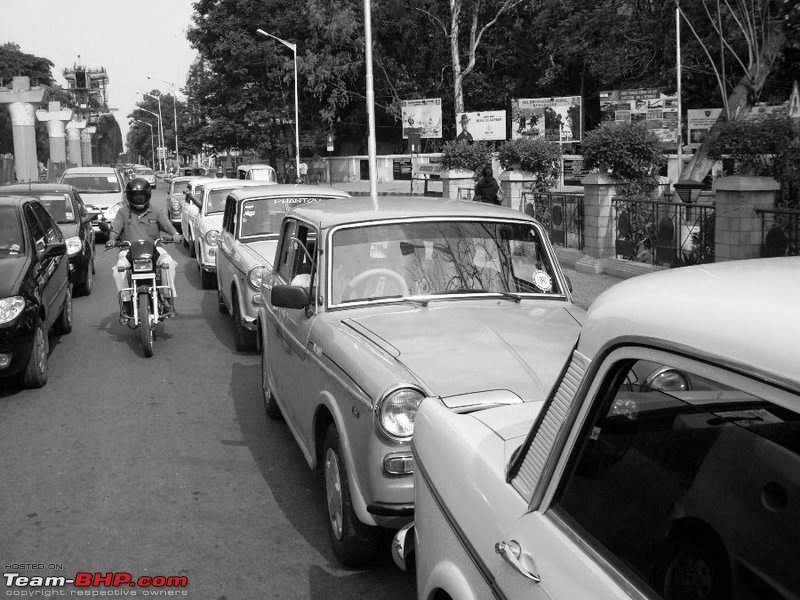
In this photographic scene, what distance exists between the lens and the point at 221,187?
15.8 metres

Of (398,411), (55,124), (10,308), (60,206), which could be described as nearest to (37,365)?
(10,308)

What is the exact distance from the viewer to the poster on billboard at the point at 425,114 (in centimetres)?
4362

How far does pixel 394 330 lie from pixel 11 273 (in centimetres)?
506

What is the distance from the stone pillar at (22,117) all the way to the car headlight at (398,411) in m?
56.3

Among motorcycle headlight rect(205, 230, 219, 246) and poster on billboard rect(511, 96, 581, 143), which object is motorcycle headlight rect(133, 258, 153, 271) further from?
poster on billboard rect(511, 96, 581, 143)

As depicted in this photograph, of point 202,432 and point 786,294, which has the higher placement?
point 786,294

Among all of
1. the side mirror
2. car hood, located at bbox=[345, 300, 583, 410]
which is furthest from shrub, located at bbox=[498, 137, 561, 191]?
the side mirror

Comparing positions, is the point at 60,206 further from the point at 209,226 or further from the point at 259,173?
the point at 259,173

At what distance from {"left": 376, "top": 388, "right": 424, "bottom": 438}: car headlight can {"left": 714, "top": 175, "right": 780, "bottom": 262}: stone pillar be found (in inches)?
350

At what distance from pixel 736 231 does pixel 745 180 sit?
0.70 m

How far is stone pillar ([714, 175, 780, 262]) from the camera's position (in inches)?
460

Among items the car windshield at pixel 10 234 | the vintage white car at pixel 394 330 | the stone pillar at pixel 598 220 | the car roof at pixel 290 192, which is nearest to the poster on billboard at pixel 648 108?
the stone pillar at pixel 598 220

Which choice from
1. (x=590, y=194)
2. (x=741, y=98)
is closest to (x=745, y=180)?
(x=590, y=194)

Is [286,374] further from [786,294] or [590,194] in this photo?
[590,194]
